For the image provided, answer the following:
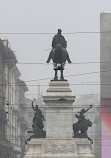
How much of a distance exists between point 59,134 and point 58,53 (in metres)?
6.10

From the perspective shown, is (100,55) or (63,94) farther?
(100,55)

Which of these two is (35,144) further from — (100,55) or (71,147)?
(100,55)

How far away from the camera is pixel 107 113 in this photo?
88188 millimetres

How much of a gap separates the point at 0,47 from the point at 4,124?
435 inches

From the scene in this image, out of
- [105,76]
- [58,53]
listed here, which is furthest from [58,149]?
[105,76]

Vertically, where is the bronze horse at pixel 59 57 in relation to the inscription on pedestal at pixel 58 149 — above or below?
above

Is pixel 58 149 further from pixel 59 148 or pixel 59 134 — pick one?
pixel 59 134

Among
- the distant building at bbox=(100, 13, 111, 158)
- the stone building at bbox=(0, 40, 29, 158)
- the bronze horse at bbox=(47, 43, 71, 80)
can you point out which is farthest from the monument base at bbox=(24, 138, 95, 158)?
the distant building at bbox=(100, 13, 111, 158)

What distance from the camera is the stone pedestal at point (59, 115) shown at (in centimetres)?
4303

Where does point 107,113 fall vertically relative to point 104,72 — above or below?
below

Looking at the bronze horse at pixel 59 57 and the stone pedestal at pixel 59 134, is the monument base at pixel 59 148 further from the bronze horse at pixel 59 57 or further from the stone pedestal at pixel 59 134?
the bronze horse at pixel 59 57

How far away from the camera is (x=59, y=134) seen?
1694 inches

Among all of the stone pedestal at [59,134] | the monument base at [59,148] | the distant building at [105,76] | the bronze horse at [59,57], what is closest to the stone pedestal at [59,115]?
the stone pedestal at [59,134]

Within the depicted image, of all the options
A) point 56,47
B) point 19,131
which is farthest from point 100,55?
point 56,47
